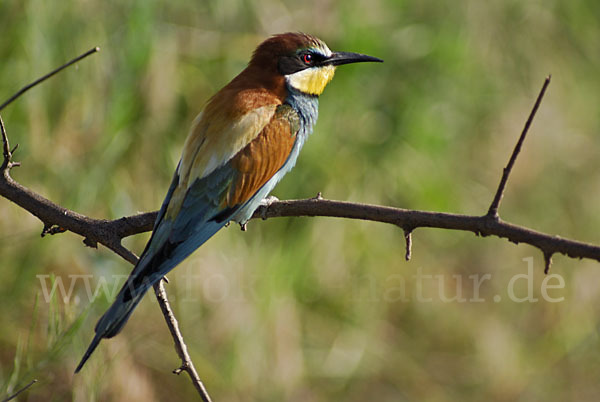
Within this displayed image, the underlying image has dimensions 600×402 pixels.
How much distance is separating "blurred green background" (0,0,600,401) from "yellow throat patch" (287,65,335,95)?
0.96 metres

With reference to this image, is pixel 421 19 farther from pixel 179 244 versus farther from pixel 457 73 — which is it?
pixel 179 244

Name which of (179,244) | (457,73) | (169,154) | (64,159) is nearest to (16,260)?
(64,159)

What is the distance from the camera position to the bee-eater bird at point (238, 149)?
207cm

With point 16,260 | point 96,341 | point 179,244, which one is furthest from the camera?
point 16,260

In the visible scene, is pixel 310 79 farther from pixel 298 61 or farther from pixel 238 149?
pixel 238 149

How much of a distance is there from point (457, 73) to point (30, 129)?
6.90ft

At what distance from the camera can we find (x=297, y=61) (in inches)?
103

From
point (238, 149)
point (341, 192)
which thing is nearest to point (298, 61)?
point (238, 149)

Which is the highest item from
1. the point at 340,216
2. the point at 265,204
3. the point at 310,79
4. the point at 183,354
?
the point at 310,79

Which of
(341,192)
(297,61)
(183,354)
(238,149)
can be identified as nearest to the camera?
(183,354)

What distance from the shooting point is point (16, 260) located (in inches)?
122

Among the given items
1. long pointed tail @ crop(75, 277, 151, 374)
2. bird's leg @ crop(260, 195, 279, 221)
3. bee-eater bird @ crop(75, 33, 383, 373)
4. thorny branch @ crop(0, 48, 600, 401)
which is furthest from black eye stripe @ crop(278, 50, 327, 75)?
long pointed tail @ crop(75, 277, 151, 374)

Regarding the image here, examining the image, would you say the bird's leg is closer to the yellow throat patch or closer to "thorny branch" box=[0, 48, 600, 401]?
"thorny branch" box=[0, 48, 600, 401]

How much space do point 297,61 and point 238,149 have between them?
0.48 m
